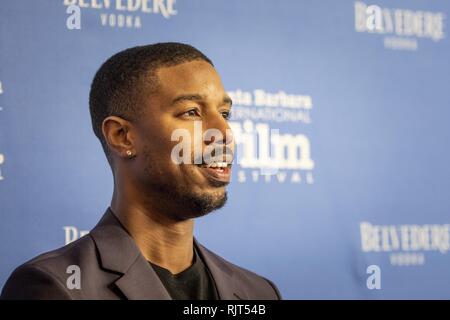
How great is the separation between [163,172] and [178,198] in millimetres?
47

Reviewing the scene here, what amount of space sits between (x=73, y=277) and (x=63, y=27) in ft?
2.35

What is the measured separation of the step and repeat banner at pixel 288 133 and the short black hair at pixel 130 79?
→ 34 cm

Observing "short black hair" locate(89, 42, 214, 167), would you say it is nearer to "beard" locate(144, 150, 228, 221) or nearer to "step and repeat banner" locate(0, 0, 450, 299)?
"beard" locate(144, 150, 228, 221)

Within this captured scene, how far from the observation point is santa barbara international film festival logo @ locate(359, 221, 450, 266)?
189cm

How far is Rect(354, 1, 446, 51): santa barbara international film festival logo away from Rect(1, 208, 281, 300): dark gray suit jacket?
1026 mm

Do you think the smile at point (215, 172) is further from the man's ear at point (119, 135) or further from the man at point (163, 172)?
the man's ear at point (119, 135)

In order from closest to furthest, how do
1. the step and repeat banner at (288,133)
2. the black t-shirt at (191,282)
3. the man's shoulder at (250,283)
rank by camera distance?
the black t-shirt at (191,282)
the man's shoulder at (250,283)
the step and repeat banner at (288,133)

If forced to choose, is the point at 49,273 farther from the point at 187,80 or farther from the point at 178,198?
the point at 187,80

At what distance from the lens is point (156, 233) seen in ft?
3.87

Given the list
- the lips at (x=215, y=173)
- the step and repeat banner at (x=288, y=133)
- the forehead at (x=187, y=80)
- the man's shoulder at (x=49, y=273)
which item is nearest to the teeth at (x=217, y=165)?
the lips at (x=215, y=173)

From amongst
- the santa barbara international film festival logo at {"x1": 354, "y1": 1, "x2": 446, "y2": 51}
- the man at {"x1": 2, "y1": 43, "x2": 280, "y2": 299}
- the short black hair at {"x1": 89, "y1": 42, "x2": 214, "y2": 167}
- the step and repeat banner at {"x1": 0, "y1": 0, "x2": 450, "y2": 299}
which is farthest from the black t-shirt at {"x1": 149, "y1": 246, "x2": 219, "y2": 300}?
the santa barbara international film festival logo at {"x1": 354, "y1": 1, "x2": 446, "y2": 51}

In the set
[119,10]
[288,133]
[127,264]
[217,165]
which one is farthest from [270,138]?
[127,264]

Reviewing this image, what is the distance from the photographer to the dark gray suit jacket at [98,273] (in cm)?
105
